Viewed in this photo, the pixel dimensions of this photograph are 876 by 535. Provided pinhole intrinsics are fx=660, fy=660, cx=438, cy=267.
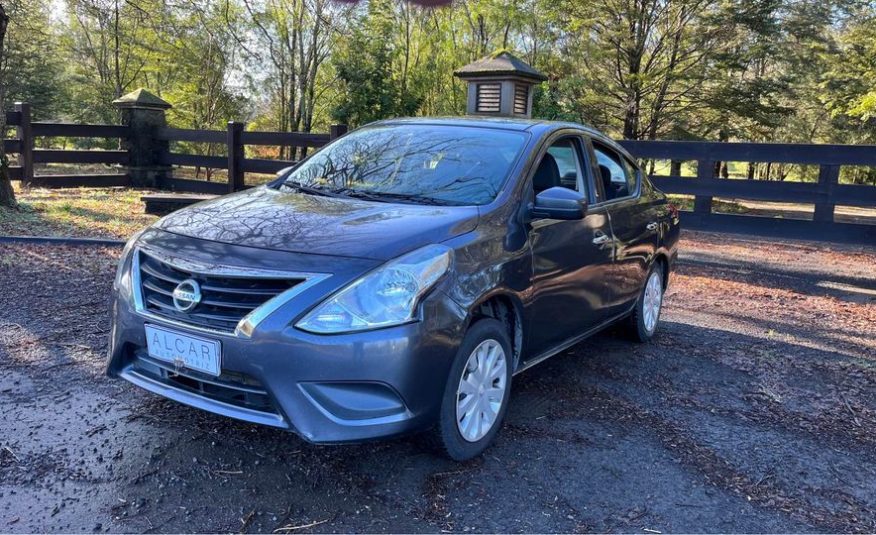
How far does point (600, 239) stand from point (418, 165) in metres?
1.25

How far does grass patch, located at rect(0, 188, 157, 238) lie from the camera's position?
7.98 m

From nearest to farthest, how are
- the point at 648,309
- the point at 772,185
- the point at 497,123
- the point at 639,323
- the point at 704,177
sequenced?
the point at 497,123
the point at 639,323
the point at 648,309
the point at 772,185
the point at 704,177

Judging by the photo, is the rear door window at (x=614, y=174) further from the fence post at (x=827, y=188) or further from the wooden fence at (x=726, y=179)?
the fence post at (x=827, y=188)

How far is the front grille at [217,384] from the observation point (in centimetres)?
260

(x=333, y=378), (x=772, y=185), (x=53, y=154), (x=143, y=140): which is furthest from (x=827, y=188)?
(x=53, y=154)

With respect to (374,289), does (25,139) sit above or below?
above

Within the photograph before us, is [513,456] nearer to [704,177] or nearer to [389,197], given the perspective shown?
[389,197]

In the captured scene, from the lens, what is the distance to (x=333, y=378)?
2518mm

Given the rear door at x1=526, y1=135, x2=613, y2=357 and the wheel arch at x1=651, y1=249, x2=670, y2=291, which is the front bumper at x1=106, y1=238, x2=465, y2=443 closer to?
the rear door at x1=526, y1=135, x2=613, y2=357

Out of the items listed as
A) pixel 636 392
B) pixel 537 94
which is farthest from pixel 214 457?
pixel 537 94

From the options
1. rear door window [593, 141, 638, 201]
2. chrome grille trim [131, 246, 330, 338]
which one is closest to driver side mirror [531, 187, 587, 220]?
rear door window [593, 141, 638, 201]

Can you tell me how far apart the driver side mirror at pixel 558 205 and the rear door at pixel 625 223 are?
0.90 m

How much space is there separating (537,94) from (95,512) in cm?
1609

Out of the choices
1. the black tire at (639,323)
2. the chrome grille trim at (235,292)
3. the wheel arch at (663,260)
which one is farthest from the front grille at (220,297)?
the wheel arch at (663,260)
